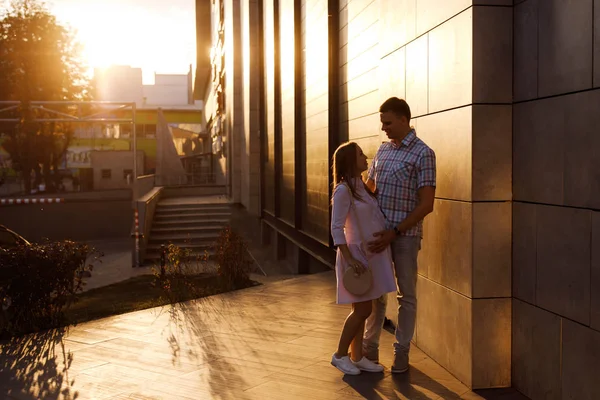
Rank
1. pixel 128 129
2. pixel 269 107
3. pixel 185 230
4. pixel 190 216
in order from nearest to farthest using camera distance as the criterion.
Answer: pixel 269 107 < pixel 185 230 < pixel 190 216 < pixel 128 129

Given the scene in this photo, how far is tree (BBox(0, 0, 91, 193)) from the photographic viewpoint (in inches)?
1606

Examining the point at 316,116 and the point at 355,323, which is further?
the point at 316,116

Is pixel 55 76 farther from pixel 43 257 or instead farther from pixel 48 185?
pixel 43 257

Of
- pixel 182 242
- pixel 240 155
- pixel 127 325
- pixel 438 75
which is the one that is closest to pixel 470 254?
pixel 438 75

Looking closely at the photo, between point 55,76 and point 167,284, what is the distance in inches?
1378

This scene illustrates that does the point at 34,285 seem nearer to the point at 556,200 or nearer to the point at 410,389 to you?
the point at 410,389

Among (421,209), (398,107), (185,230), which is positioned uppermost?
(398,107)

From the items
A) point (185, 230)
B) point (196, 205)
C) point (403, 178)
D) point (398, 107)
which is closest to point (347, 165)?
point (403, 178)

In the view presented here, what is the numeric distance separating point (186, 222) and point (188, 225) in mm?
155

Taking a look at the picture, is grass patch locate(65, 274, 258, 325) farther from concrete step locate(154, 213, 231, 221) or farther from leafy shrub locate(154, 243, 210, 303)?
concrete step locate(154, 213, 231, 221)

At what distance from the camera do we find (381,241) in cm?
523

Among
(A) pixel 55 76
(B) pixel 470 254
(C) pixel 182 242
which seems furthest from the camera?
(A) pixel 55 76

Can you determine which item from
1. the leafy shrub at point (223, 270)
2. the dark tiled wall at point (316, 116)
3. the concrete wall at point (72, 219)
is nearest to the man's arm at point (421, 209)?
the leafy shrub at point (223, 270)

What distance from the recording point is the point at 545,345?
182 inches
